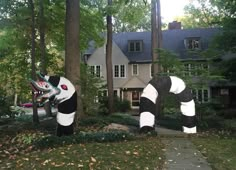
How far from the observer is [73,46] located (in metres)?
14.2

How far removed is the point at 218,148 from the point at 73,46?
699 centimetres

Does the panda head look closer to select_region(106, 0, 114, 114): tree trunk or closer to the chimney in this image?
select_region(106, 0, 114, 114): tree trunk

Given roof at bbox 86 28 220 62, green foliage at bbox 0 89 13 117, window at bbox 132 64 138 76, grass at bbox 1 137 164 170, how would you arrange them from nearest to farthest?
grass at bbox 1 137 164 170 → green foliage at bbox 0 89 13 117 → roof at bbox 86 28 220 62 → window at bbox 132 64 138 76

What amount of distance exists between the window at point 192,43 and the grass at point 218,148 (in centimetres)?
2792

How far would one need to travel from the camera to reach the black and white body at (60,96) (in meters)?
11.8

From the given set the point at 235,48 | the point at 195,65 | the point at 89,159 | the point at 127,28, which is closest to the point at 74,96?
the point at 89,159

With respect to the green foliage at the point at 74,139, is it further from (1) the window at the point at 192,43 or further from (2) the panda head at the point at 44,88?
(1) the window at the point at 192,43

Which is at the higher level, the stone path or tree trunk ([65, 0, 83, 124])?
tree trunk ([65, 0, 83, 124])

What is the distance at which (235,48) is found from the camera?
2217cm

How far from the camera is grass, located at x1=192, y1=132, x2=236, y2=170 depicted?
8211 millimetres

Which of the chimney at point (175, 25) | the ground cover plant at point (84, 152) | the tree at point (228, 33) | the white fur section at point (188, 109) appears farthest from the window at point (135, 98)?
the ground cover plant at point (84, 152)

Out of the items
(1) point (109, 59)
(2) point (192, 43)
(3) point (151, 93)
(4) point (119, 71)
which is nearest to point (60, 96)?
(3) point (151, 93)

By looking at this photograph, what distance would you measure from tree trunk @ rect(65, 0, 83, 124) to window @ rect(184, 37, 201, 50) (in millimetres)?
28152

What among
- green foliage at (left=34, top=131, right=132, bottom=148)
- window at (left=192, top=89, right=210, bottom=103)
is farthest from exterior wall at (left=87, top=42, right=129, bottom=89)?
green foliage at (left=34, top=131, right=132, bottom=148)
